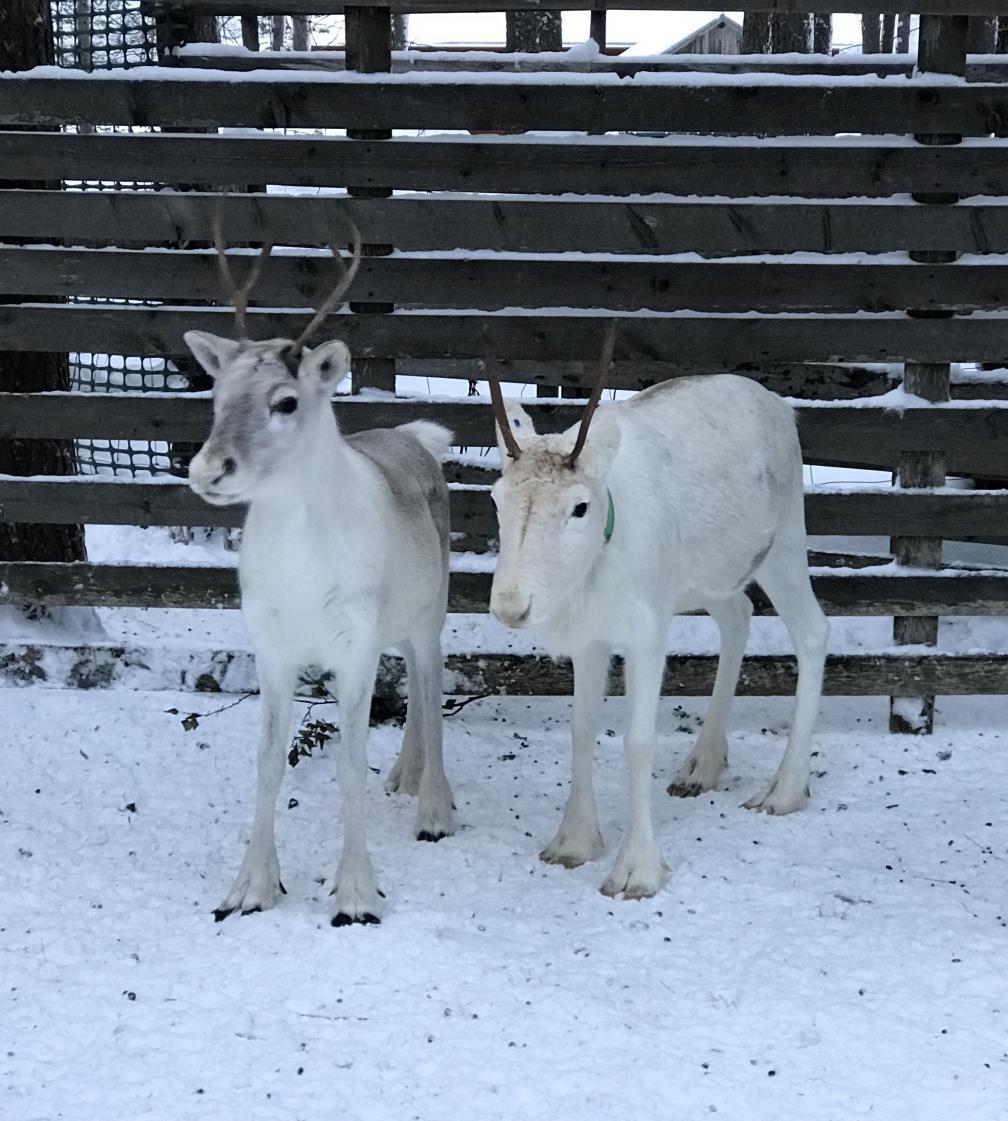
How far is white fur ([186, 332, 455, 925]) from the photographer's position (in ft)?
13.0

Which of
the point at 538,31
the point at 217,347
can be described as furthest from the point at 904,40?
the point at 217,347

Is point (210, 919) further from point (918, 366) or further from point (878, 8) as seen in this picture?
point (878, 8)

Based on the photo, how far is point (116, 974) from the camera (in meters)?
3.94

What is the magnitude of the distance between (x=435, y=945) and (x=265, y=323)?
292 centimetres

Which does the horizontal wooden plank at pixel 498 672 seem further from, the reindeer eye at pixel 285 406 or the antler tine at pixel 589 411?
the reindeer eye at pixel 285 406

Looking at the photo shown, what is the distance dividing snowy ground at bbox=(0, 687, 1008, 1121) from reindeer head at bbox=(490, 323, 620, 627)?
3.49 ft

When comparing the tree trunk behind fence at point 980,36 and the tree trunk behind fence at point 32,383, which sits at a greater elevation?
the tree trunk behind fence at point 980,36

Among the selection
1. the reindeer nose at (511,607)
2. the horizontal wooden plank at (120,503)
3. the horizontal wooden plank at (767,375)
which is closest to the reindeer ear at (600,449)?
the reindeer nose at (511,607)

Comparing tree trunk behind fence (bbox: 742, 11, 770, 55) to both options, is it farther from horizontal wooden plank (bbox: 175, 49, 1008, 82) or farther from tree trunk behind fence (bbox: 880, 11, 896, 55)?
tree trunk behind fence (bbox: 880, 11, 896, 55)

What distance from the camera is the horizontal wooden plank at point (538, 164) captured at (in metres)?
5.65

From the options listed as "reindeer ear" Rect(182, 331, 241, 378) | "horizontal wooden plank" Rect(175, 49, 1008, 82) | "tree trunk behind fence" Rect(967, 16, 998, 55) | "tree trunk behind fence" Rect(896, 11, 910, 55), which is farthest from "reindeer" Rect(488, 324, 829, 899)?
→ "tree trunk behind fence" Rect(967, 16, 998, 55)

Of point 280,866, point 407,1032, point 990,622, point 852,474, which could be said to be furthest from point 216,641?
point 852,474

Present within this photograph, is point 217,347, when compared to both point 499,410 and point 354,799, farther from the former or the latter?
point 354,799

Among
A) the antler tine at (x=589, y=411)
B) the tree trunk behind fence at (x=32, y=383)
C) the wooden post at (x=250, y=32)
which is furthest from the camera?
the wooden post at (x=250, y=32)
